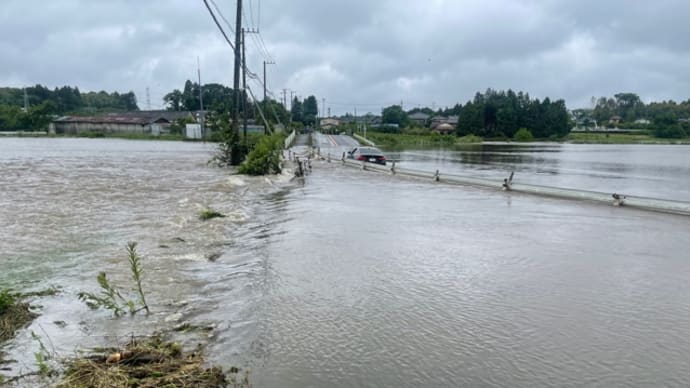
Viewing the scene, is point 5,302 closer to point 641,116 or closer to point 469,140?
point 469,140

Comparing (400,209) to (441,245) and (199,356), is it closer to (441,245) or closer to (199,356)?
(441,245)

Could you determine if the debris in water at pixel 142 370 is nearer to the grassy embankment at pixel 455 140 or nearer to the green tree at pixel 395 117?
the grassy embankment at pixel 455 140

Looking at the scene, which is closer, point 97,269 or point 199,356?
point 199,356

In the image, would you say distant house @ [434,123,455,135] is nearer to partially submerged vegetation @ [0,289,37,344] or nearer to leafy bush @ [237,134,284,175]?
leafy bush @ [237,134,284,175]

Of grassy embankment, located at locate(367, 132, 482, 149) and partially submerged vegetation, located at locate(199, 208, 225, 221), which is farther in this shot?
grassy embankment, located at locate(367, 132, 482, 149)

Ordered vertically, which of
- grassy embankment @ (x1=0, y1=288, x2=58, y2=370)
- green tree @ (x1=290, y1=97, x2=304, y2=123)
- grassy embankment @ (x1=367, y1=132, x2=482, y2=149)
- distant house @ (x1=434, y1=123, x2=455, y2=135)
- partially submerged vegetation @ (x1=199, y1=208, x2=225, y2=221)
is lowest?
grassy embankment @ (x1=367, y1=132, x2=482, y2=149)

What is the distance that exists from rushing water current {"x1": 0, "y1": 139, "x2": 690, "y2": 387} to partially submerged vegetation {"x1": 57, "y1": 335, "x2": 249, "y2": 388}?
0.33 meters

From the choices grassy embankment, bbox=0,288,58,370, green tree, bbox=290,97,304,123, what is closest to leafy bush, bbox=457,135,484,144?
green tree, bbox=290,97,304,123

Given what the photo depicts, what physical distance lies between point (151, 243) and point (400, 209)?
7.59 meters

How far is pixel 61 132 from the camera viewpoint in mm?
106375

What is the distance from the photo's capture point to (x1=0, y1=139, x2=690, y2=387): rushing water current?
550 centimetres

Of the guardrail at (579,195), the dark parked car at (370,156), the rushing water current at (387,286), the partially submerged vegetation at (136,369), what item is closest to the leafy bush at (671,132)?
the dark parked car at (370,156)

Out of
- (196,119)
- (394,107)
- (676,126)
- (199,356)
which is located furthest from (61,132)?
(676,126)

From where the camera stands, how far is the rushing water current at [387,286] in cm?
550
